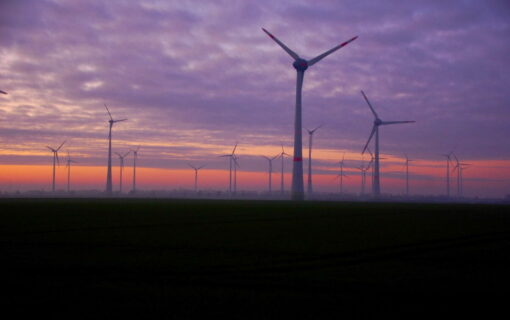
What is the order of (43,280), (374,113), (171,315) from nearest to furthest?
(171,315), (43,280), (374,113)

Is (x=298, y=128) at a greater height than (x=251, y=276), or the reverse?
(x=298, y=128)

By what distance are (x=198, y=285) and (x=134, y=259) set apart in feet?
15.6

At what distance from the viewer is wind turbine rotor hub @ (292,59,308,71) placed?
298ft

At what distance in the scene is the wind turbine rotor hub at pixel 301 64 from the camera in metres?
90.9

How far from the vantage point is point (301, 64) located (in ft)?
298

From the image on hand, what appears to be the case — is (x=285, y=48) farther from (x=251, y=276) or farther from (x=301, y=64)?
(x=251, y=276)

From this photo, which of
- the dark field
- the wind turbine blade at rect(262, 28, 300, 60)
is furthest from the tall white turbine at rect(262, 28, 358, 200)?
the dark field

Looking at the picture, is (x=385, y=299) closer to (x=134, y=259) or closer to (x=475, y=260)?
(x=475, y=260)

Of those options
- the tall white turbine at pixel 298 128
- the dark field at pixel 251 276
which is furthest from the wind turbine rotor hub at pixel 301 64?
the dark field at pixel 251 276

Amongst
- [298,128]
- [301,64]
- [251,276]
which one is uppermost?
[301,64]

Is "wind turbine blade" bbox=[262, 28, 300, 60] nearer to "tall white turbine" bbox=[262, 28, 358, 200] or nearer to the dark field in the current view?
"tall white turbine" bbox=[262, 28, 358, 200]

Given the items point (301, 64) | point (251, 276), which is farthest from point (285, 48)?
point (251, 276)

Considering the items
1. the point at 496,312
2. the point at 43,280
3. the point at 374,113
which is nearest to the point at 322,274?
the point at 496,312

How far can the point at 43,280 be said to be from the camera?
13016 mm
